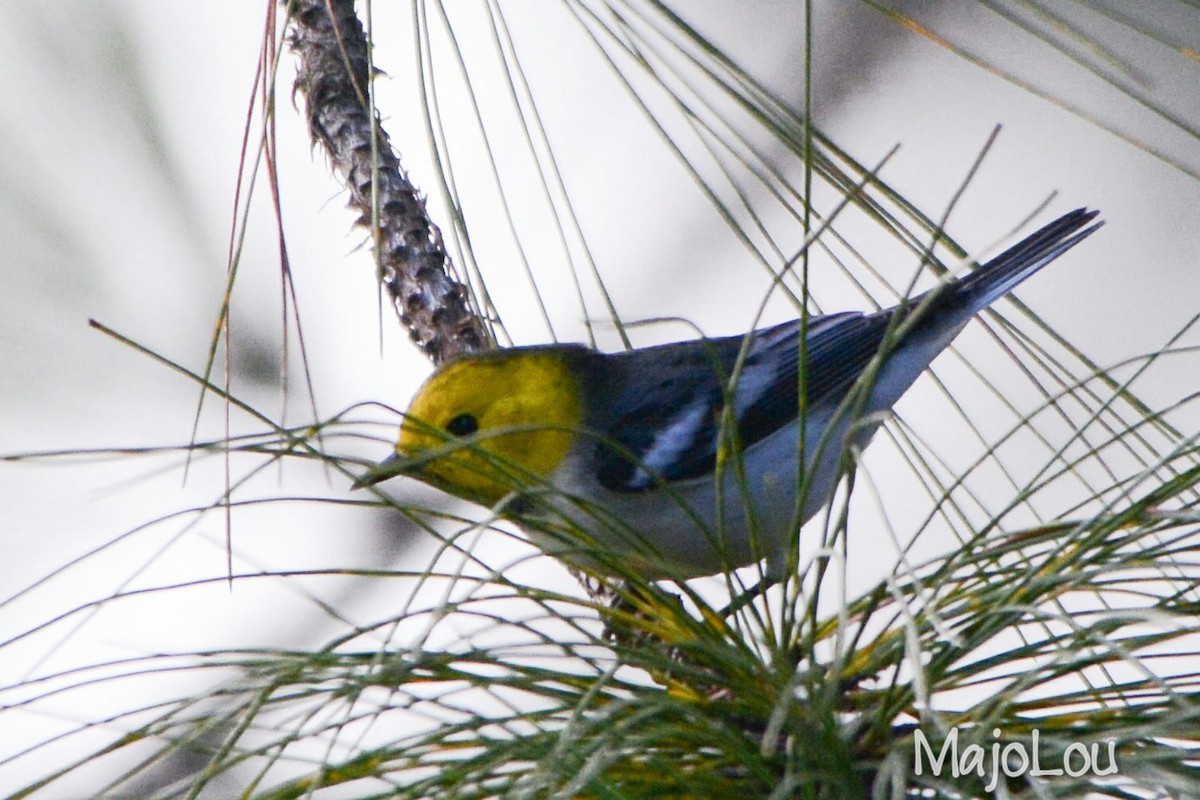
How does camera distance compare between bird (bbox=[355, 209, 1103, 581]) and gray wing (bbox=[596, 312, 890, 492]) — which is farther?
gray wing (bbox=[596, 312, 890, 492])

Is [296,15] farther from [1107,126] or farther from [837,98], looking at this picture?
[837,98]

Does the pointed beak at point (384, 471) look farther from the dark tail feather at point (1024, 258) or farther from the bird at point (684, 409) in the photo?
the dark tail feather at point (1024, 258)

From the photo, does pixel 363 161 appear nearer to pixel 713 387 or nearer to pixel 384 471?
pixel 713 387

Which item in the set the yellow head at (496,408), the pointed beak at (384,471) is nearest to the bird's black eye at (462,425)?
the yellow head at (496,408)

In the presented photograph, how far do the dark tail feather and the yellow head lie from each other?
65 centimetres

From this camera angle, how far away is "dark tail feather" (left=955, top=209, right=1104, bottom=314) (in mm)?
1932

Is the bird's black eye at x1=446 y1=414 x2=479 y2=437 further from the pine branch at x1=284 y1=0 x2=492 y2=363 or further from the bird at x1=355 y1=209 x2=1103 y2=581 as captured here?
the pine branch at x1=284 y1=0 x2=492 y2=363

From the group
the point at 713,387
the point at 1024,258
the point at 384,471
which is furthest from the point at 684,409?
the point at 384,471

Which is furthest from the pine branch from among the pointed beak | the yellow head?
the pointed beak

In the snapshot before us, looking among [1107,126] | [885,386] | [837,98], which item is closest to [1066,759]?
[1107,126]

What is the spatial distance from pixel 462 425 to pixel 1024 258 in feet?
2.95

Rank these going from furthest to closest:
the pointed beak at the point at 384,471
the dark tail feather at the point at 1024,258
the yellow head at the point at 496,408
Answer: the dark tail feather at the point at 1024,258 → the yellow head at the point at 496,408 → the pointed beak at the point at 384,471

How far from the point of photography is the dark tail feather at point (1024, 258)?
1.93 m

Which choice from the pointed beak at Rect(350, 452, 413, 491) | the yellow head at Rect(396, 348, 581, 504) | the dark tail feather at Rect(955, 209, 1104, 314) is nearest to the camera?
the pointed beak at Rect(350, 452, 413, 491)
